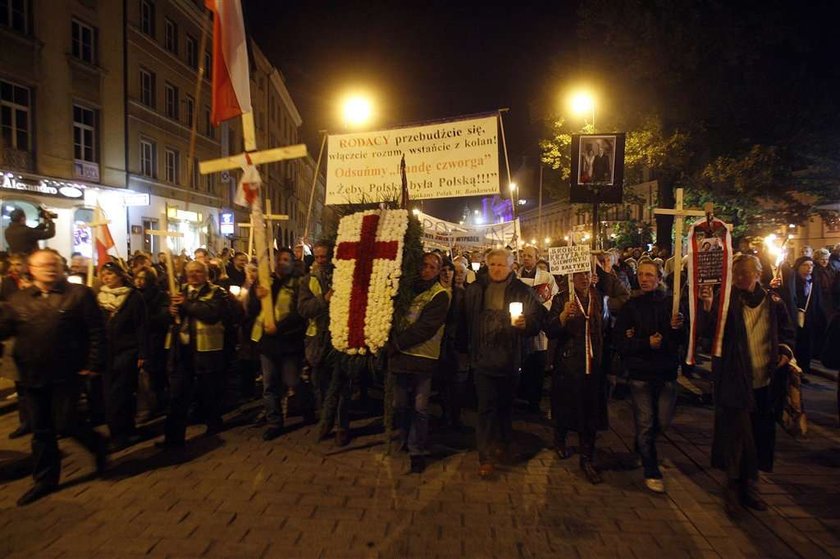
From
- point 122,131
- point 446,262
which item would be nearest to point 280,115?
point 122,131

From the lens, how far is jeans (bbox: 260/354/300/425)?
6.39 m

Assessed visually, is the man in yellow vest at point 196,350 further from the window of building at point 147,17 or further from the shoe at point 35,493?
the window of building at point 147,17

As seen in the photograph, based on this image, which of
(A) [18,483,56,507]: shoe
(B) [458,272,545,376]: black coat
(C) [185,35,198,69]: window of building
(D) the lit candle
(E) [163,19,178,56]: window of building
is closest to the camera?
(A) [18,483,56,507]: shoe

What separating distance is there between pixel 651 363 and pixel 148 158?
25.5 meters

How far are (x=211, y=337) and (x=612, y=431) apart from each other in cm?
456

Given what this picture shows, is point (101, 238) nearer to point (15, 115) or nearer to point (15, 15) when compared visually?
point (15, 115)

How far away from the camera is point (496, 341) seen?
536 cm

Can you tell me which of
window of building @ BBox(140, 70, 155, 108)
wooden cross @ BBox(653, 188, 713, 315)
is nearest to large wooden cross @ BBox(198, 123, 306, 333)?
wooden cross @ BBox(653, 188, 713, 315)

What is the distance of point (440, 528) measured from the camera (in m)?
4.30

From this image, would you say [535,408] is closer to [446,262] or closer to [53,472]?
[446,262]

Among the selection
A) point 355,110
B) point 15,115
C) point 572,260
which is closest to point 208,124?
point 15,115

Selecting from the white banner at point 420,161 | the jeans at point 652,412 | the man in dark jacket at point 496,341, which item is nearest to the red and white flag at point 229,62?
the white banner at point 420,161

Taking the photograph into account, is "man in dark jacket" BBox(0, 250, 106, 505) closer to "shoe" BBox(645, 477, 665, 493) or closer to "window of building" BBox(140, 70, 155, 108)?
"shoe" BBox(645, 477, 665, 493)

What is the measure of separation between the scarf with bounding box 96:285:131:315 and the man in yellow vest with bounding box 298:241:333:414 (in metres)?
1.87
